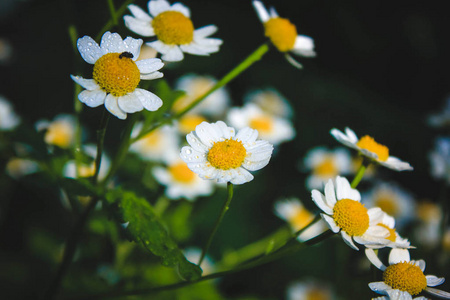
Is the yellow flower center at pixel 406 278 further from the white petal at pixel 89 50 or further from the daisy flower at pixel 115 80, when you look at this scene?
the white petal at pixel 89 50

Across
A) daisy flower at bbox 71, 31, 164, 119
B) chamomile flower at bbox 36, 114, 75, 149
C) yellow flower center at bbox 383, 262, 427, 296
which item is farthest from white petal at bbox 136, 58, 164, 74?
chamomile flower at bbox 36, 114, 75, 149

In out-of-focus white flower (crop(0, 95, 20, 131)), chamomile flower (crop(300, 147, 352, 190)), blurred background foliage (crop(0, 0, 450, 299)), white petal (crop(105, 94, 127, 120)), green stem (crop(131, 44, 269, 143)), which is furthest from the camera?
chamomile flower (crop(300, 147, 352, 190))

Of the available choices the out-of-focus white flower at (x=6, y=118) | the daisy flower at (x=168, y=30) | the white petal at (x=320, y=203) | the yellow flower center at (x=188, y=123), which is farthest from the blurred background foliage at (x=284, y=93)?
the white petal at (x=320, y=203)

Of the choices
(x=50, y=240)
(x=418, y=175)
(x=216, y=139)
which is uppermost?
(x=216, y=139)

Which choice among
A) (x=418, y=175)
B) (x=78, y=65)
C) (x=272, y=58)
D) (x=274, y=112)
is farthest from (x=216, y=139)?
(x=272, y=58)

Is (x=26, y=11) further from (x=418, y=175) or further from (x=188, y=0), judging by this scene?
(x=418, y=175)

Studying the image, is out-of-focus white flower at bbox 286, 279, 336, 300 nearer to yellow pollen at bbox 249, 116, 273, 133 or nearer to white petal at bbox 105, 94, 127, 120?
yellow pollen at bbox 249, 116, 273, 133

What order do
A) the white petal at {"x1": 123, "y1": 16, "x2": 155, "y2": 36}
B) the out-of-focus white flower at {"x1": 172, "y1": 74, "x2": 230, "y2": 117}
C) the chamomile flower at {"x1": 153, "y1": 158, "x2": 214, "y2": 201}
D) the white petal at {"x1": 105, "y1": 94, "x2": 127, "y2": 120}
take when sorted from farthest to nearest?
the out-of-focus white flower at {"x1": 172, "y1": 74, "x2": 230, "y2": 117}
the chamomile flower at {"x1": 153, "y1": 158, "x2": 214, "y2": 201}
the white petal at {"x1": 123, "y1": 16, "x2": 155, "y2": 36}
the white petal at {"x1": 105, "y1": 94, "x2": 127, "y2": 120}

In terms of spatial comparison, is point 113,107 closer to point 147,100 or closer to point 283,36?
point 147,100
